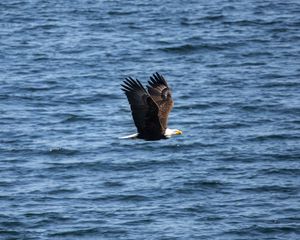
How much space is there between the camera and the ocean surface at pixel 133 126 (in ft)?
92.8

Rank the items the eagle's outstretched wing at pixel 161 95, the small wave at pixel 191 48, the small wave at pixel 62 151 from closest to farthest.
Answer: the eagle's outstretched wing at pixel 161 95 < the small wave at pixel 62 151 < the small wave at pixel 191 48

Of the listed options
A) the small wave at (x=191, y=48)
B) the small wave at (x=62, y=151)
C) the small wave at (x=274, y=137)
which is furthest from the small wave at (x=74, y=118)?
the small wave at (x=191, y=48)

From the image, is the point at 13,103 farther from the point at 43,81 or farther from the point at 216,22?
the point at 216,22

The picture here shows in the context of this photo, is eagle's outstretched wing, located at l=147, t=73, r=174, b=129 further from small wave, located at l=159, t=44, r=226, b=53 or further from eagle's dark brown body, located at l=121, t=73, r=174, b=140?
small wave, located at l=159, t=44, r=226, b=53

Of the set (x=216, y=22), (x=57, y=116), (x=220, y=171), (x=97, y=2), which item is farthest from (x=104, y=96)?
(x=97, y=2)

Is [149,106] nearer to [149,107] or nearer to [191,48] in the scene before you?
[149,107]

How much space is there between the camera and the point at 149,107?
771 inches

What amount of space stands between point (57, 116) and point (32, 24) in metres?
15.6

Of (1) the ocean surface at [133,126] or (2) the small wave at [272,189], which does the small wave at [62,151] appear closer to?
(1) the ocean surface at [133,126]

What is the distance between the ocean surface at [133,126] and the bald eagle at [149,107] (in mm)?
6649

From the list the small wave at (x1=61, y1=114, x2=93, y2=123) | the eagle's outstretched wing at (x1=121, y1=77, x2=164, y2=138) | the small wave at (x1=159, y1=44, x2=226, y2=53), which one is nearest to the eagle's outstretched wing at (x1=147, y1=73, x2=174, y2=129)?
the eagle's outstretched wing at (x1=121, y1=77, x2=164, y2=138)

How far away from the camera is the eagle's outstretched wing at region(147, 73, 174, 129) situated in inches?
830

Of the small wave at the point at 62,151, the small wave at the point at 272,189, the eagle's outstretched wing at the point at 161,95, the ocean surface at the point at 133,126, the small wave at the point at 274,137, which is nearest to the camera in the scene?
the eagle's outstretched wing at the point at 161,95

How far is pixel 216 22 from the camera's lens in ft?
169
